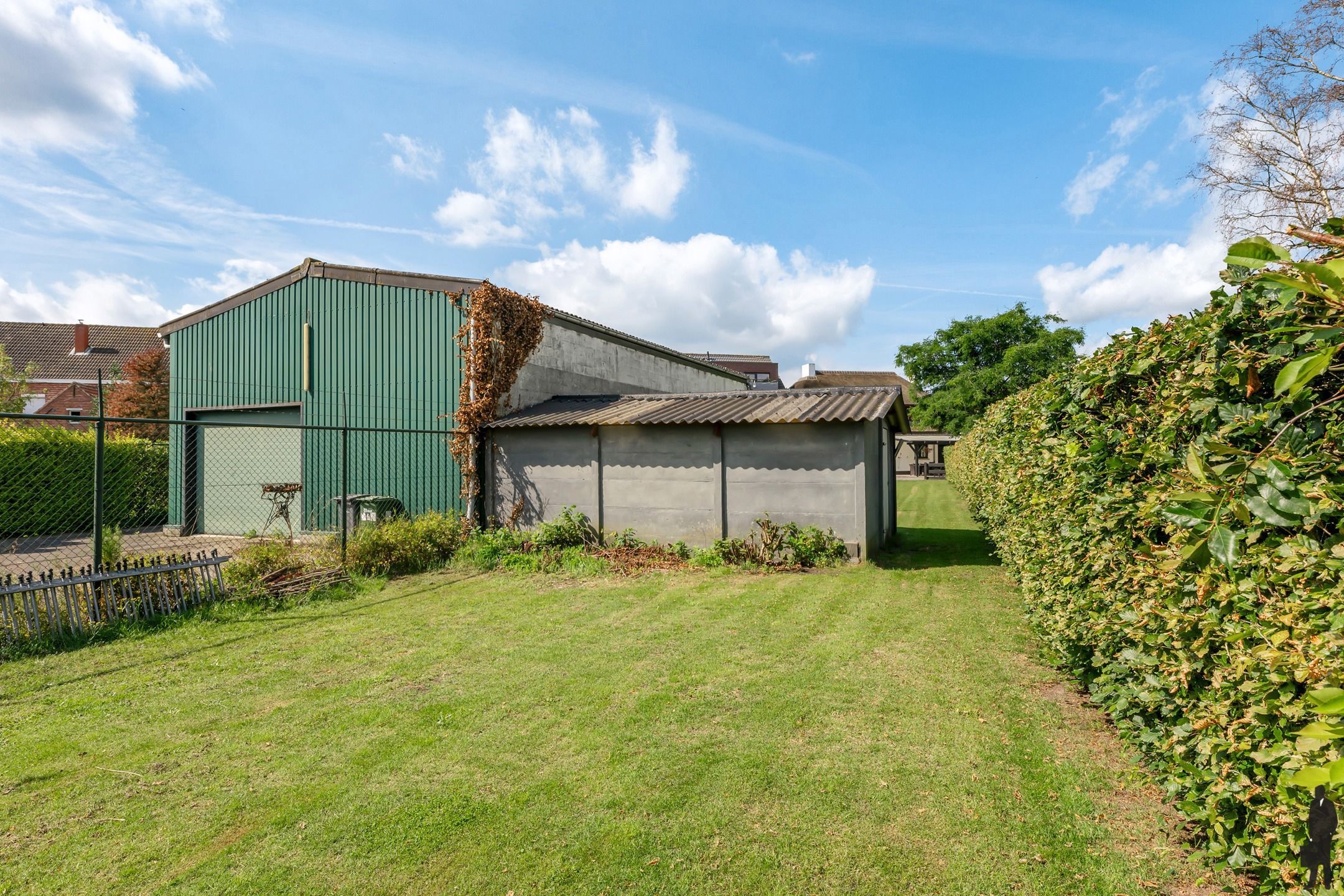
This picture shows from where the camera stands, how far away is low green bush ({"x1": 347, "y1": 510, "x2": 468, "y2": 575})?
31.8 feet

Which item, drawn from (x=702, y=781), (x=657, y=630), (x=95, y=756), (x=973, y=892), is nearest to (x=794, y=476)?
(x=657, y=630)

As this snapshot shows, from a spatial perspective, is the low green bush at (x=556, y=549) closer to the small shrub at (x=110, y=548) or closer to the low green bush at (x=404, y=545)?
the low green bush at (x=404, y=545)

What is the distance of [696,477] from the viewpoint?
1137 centimetres

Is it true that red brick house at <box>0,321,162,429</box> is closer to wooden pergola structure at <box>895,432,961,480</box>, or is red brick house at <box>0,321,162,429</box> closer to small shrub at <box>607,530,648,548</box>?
small shrub at <box>607,530,648,548</box>

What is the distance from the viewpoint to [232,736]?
4.46 meters

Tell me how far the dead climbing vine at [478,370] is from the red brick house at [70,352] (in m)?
32.3

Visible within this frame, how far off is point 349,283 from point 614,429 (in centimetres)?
679

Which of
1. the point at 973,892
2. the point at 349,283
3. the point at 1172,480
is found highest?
the point at 349,283

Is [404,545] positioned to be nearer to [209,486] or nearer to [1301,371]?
[209,486]

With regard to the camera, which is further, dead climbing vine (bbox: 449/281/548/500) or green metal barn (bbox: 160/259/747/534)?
green metal barn (bbox: 160/259/747/534)

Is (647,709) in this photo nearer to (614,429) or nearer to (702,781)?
(702,781)

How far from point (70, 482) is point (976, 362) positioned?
39579 millimetres

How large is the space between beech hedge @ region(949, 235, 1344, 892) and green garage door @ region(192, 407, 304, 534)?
14493 mm

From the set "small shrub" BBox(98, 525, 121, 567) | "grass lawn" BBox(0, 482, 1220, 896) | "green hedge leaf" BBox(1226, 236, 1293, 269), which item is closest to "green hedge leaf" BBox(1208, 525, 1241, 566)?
"green hedge leaf" BBox(1226, 236, 1293, 269)
